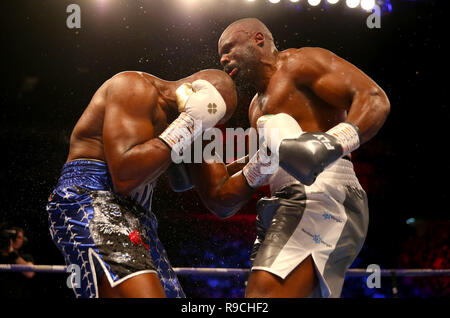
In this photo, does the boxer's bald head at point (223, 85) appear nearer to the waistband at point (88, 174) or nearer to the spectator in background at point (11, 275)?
the waistband at point (88, 174)

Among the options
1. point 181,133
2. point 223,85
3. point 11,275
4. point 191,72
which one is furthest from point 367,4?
point 11,275

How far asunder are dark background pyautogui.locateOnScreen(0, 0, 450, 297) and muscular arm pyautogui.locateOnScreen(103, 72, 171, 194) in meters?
2.07

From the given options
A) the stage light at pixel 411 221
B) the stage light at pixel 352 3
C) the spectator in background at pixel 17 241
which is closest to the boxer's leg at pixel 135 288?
the spectator in background at pixel 17 241

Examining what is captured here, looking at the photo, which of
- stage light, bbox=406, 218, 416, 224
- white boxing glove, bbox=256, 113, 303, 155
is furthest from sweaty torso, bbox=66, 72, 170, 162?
stage light, bbox=406, 218, 416, 224

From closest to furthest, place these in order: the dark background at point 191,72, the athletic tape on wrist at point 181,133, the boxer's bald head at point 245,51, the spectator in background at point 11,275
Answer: the athletic tape on wrist at point 181,133 < the boxer's bald head at point 245,51 < the spectator in background at point 11,275 < the dark background at point 191,72

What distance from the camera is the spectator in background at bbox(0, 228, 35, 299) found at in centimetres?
365

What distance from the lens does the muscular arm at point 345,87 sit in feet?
5.68

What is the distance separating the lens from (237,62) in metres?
2.16

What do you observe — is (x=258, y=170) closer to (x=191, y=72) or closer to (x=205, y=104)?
(x=205, y=104)

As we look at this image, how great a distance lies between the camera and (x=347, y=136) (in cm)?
165

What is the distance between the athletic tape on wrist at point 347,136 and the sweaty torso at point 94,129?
672 millimetres

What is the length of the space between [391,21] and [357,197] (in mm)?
3023

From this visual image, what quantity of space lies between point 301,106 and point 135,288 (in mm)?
952
